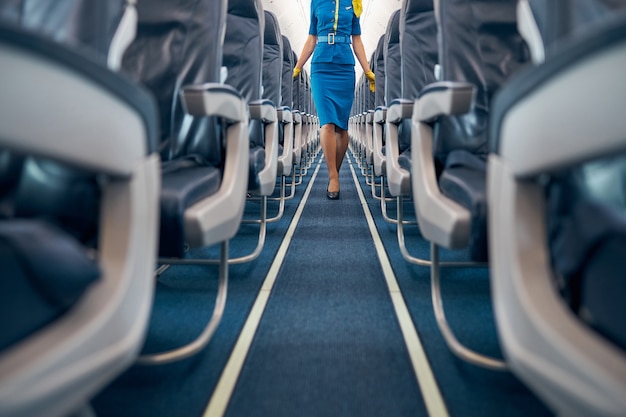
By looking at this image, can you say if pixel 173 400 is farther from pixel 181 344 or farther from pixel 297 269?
pixel 297 269

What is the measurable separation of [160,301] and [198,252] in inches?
31.1

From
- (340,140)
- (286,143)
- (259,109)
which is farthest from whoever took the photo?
(340,140)

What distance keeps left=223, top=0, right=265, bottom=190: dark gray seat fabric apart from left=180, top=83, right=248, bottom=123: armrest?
1.15m

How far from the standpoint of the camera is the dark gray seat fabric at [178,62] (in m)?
1.70

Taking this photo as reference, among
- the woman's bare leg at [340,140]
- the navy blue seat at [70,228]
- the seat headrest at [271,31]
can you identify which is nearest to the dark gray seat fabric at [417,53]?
the seat headrest at [271,31]

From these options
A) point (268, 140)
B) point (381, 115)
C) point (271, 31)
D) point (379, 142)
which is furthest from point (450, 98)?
point (271, 31)

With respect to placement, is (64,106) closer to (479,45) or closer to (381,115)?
(479,45)

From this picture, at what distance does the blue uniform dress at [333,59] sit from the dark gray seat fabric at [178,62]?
282 centimetres

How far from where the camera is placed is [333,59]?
446 cm

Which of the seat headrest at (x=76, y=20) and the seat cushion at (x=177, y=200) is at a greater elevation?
the seat headrest at (x=76, y=20)

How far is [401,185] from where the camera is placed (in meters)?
2.20

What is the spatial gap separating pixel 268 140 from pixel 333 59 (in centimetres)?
210

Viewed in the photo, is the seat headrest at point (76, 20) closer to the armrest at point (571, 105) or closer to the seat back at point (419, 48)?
the armrest at point (571, 105)

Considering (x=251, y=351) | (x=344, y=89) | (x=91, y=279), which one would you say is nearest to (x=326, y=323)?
(x=251, y=351)
